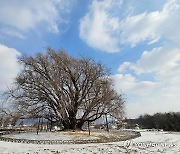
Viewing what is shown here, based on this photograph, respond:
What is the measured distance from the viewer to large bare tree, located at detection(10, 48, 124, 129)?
108 feet

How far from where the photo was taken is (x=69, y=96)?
34.5 meters

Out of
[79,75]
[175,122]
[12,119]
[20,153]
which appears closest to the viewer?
[20,153]

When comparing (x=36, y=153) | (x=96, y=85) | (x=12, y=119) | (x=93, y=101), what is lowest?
(x=36, y=153)

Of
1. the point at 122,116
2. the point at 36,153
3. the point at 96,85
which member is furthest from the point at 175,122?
the point at 36,153

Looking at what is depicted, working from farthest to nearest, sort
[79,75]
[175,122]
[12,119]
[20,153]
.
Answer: [175,122] < [79,75] < [12,119] < [20,153]

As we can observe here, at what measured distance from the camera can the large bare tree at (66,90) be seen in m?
32.8

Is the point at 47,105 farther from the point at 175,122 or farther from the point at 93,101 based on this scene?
the point at 175,122

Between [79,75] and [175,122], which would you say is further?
[175,122]

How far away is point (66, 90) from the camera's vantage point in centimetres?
3459

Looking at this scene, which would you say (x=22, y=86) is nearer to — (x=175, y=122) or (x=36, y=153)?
(x=36, y=153)

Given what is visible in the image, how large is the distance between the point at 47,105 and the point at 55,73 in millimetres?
4441

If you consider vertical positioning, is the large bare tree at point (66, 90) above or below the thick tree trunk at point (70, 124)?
above

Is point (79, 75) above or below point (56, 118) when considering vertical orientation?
above

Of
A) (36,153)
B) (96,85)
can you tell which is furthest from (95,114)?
(36,153)
